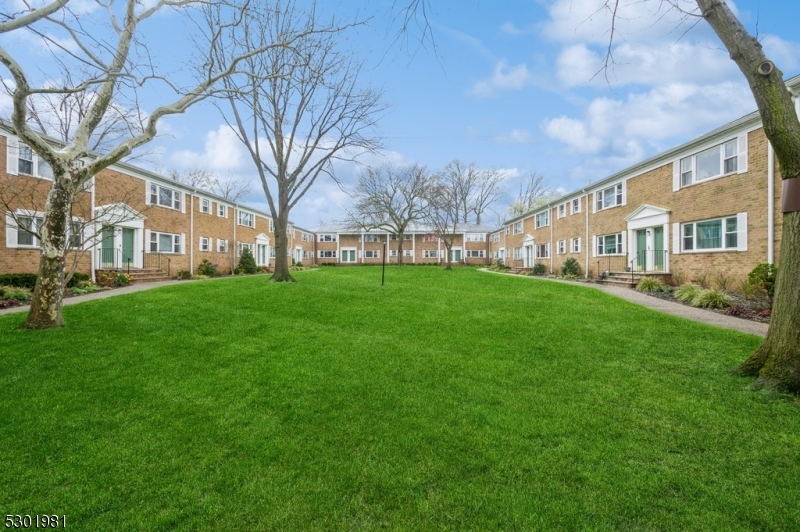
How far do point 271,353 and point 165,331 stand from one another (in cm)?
252

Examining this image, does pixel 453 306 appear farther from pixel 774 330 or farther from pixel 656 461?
pixel 656 461

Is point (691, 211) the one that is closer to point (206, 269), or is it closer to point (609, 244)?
point (609, 244)

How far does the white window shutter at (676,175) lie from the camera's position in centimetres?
1553

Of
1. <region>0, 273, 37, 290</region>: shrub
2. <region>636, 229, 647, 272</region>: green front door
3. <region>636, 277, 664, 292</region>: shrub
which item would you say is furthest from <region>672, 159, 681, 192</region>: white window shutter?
<region>0, 273, 37, 290</region>: shrub

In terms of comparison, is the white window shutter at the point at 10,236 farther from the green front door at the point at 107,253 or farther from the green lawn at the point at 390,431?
the green lawn at the point at 390,431

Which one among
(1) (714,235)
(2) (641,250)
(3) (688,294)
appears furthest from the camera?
(2) (641,250)

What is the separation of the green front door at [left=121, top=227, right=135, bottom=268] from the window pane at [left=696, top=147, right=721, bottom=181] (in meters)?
24.8

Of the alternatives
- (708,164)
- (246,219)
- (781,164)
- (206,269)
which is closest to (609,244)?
(708,164)

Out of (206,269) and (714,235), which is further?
(206,269)

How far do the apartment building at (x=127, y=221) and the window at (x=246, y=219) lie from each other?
8 cm

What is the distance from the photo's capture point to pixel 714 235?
13.8 m

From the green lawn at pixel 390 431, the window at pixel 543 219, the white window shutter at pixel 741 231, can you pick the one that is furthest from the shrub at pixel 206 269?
the white window shutter at pixel 741 231

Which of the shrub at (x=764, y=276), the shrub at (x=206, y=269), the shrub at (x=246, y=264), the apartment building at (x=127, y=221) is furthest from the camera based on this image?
the shrub at (x=246, y=264)

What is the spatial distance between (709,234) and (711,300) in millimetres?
4768
